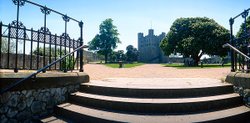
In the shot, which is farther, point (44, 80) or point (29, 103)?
point (44, 80)

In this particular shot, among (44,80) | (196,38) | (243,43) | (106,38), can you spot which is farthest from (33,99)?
(106,38)

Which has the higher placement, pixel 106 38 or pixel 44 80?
pixel 106 38

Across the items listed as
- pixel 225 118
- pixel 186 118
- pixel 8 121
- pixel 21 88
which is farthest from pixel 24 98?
pixel 225 118

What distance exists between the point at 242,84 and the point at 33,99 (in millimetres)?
5497

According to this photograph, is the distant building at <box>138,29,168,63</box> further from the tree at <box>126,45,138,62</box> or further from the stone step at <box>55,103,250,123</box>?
the stone step at <box>55,103,250,123</box>

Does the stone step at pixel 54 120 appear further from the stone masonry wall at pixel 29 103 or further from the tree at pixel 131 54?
the tree at pixel 131 54

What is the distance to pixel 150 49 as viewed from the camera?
8462 cm

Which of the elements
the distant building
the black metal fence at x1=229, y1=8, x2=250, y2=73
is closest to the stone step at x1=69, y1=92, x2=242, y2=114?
the black metal fence at x1=229, y1=8, x2=250, y2=73

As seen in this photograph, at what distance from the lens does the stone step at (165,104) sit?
13.0 feet

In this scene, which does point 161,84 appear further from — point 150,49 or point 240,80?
point 150,49

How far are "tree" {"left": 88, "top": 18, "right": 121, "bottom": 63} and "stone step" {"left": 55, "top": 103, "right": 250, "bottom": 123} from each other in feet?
157

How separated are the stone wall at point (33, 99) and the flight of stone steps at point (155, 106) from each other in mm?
288

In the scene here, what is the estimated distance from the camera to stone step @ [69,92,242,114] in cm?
397

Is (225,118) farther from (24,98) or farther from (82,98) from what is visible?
(24,98)
